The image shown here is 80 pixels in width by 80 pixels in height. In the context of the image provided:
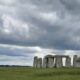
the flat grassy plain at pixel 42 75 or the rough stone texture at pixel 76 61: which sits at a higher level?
the rough stone texture at pixel 76 61

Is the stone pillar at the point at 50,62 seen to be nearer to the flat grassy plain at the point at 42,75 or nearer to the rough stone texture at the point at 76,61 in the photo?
the rough stone texture at the point at 76,61

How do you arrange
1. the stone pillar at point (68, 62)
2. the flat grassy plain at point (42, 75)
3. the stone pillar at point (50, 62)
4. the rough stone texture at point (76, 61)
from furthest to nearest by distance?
1. the stone pillar at point (50, 62)
2. the stone pillar at point (68, 62)
3. the rough stone texture at point (76, 61)
4. the flat grassy plain at point (42, 75)

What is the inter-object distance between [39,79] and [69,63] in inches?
2110

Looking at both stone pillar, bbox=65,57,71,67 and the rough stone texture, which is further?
stone pillar, bbox=65,57,71,67

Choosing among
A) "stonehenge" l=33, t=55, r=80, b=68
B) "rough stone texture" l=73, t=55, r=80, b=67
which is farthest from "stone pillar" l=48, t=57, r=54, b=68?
"rough stone texture" l=73, t=55, r=80, b=67

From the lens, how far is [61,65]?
9619 cm

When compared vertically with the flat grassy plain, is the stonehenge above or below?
above

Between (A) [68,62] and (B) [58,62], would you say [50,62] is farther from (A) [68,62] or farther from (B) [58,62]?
(A) [68,62]

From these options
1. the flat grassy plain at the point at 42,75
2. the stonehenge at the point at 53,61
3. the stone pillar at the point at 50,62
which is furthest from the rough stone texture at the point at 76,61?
the flat grassy plain at the point at 42,75

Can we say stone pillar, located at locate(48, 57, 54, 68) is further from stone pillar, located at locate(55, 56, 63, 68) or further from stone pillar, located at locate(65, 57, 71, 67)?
stone pillar, located at locate(65, 57, 71, 67)

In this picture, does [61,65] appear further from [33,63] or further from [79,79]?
[79,79]

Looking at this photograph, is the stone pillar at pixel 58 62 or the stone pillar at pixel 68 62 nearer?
the stone pillar at pixel 68 62

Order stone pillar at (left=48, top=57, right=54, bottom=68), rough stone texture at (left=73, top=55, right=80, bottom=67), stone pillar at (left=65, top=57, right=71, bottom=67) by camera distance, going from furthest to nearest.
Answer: stone pillar at (left=48, top=57, right=54, bottom=68) < stone pillar at (left=65, top=57, right=71, bottom=67) < rough stone texture at (left=73, top=55, right=80, bottom=67)

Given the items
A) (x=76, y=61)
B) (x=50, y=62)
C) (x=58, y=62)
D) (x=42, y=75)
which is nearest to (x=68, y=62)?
(x=76, y=61)
